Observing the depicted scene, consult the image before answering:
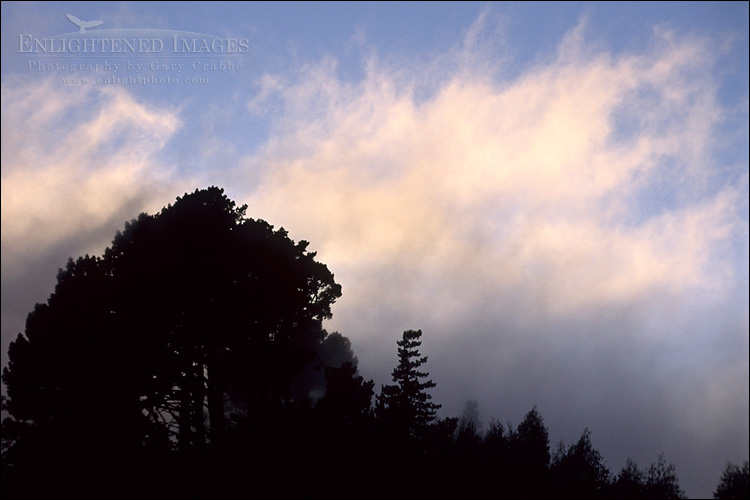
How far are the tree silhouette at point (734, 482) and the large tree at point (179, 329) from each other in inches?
1969

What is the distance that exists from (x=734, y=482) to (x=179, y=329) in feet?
190

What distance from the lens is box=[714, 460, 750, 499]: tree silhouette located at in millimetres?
50500

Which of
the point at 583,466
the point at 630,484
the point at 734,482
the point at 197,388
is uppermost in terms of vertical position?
the point at 197,388

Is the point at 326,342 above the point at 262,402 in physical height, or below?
above

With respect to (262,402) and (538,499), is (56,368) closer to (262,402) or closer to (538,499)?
(262,402)

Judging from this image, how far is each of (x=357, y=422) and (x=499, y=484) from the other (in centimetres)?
831

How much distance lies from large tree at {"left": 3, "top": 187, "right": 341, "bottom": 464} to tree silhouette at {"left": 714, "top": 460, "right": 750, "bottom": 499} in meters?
50.0

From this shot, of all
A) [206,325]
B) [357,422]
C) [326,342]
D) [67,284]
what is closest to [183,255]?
[206,325]

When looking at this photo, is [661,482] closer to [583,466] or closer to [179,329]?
[583,466]

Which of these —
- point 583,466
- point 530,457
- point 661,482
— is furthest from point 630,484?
point 530,457

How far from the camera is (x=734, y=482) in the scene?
170 feet

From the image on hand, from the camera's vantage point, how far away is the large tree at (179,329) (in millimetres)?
25844

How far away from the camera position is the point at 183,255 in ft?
87.1

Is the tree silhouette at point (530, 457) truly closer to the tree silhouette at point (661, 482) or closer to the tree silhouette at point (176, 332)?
the tree silhouette at point (661, 482)
